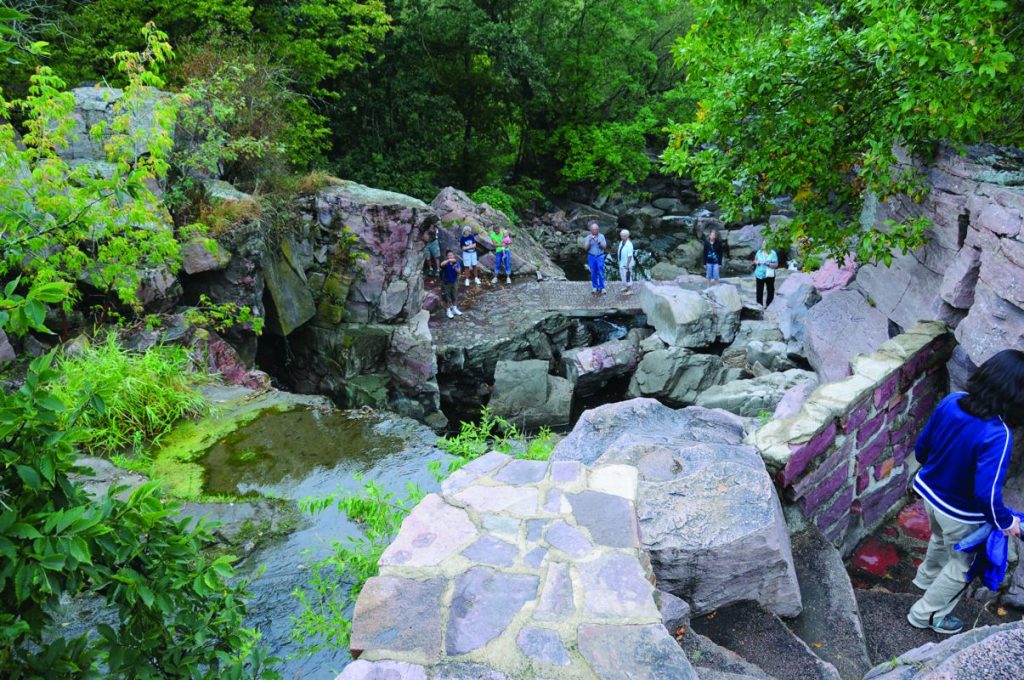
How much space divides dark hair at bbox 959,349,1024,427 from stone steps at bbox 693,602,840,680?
152 cm

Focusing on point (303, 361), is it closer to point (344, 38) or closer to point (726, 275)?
point (344, 38)

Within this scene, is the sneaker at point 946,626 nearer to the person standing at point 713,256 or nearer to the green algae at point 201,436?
the green algae at point 201,436

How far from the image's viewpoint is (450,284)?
14.0 metres

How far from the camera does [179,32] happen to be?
13.5 m

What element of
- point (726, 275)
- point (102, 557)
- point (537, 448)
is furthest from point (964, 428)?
point (726, 275)

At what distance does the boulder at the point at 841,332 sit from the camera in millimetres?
7027

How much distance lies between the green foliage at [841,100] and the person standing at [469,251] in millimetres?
8345

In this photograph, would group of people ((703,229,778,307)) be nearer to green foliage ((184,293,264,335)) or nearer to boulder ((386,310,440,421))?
boulder ((386,310,440,421))

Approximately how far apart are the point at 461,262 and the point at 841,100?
1067 cm

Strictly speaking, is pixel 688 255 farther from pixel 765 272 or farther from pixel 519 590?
pixel 519 590

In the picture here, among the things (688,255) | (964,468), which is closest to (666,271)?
(688,255)

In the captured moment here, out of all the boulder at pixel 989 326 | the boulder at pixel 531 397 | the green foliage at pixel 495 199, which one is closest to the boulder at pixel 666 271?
the green foliage at pixel 495 199

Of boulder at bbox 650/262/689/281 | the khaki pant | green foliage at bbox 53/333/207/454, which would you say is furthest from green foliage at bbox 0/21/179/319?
boulder at bbox 650/262/689/281

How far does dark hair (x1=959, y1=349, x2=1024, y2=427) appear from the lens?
130 inches
